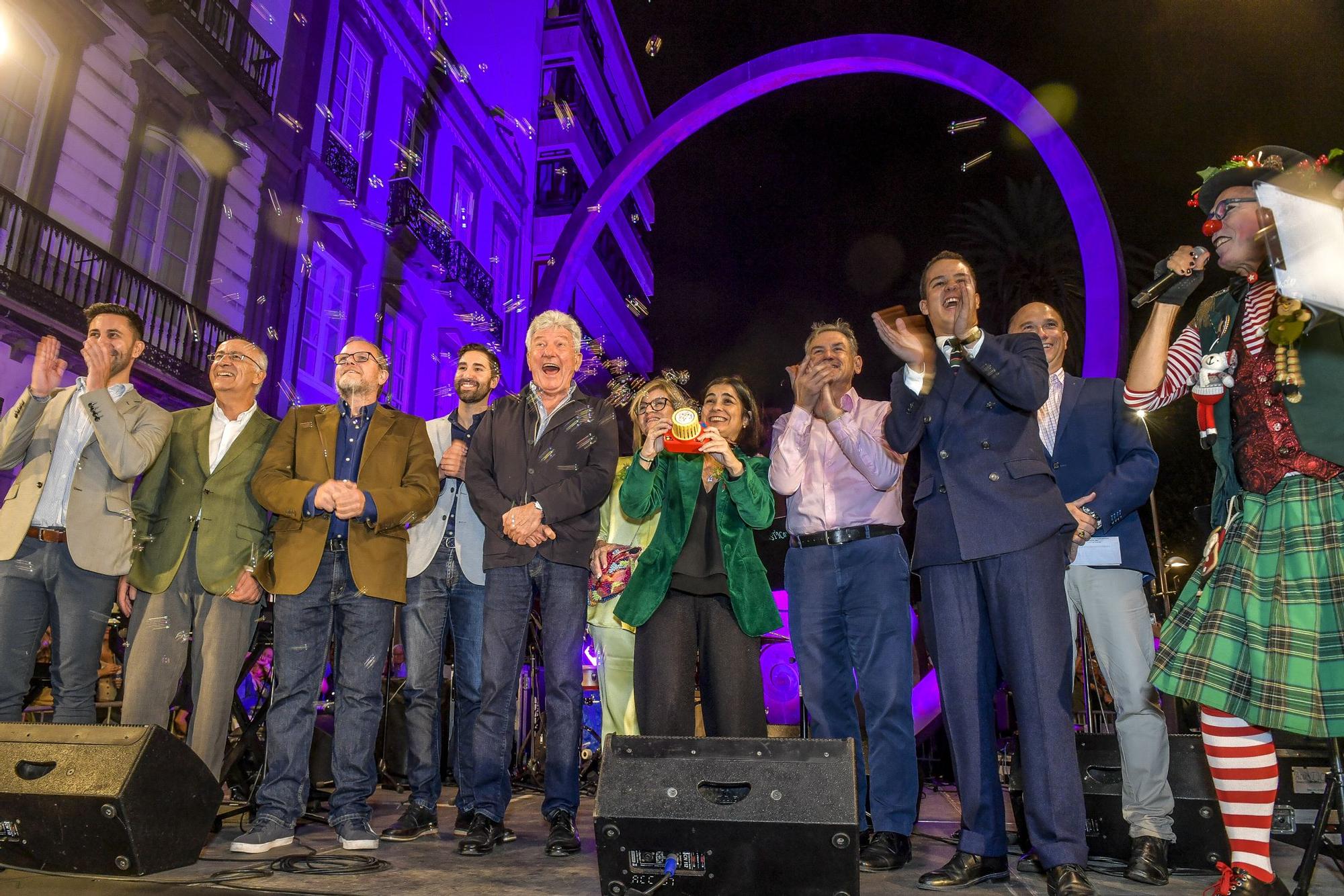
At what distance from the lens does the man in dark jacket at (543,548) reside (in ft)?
11.1

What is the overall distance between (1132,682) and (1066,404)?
1157 mm

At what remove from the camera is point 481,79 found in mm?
14461

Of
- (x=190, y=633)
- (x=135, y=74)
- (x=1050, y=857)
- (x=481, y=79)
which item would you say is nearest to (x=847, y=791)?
(x=1050, y=857)

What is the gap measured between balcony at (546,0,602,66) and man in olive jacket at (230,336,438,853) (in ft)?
51.4

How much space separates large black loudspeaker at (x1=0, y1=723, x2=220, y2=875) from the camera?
2604 mm

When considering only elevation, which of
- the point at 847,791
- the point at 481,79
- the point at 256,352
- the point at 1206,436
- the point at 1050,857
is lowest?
the point at 1050,857

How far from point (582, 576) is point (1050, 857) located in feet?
6.52

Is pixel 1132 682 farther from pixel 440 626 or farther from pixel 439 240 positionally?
pixel 439 240

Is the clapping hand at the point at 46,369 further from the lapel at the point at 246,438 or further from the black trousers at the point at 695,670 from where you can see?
the black trousers at the point at 695,670

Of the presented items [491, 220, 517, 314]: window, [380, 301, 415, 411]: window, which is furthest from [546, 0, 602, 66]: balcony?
[380, 301, 415, 411]: window

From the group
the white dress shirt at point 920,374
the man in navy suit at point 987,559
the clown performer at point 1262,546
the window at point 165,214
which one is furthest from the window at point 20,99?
the clown performer at point 1262,546

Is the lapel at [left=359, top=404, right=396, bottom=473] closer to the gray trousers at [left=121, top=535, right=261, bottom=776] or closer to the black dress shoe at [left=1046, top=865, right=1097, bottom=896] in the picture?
the gray trousers at [left=121, top=535, right=261, bottom=776]

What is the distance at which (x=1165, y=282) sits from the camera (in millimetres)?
2832

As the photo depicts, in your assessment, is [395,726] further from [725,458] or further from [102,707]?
[725,458]
